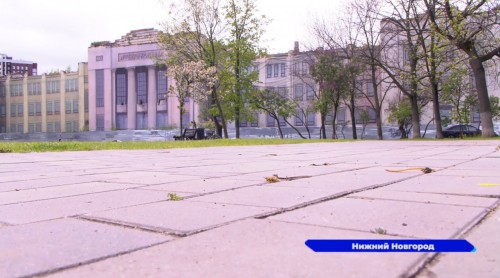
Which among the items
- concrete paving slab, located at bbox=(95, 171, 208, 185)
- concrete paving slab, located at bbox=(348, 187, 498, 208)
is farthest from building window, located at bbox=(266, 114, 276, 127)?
concrete paving slab, located at bbox=(348, 187, 498, 208)

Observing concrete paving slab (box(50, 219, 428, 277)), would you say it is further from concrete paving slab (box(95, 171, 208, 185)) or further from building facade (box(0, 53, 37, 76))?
building facade (box(0, 53, 37, 76))

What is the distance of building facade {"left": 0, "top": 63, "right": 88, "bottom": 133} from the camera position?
255 feet

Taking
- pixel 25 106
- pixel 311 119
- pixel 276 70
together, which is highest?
pixel 276 70

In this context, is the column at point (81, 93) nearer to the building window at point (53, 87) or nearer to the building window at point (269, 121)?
the building window at point (53, 87)

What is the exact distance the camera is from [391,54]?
44.7 meters

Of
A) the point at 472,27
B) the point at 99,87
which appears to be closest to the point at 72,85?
the point at 99,87

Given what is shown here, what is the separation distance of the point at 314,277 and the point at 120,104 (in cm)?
7445

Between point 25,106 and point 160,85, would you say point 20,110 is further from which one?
point 160,85

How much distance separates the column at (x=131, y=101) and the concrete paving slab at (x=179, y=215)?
7073cm

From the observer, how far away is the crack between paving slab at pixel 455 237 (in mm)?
1666

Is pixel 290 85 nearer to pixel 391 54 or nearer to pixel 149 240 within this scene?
pixel 391 54

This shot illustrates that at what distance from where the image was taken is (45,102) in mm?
80562

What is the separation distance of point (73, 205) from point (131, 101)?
70653 mm

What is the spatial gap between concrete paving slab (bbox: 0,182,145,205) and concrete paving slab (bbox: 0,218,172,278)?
4.17 feet
